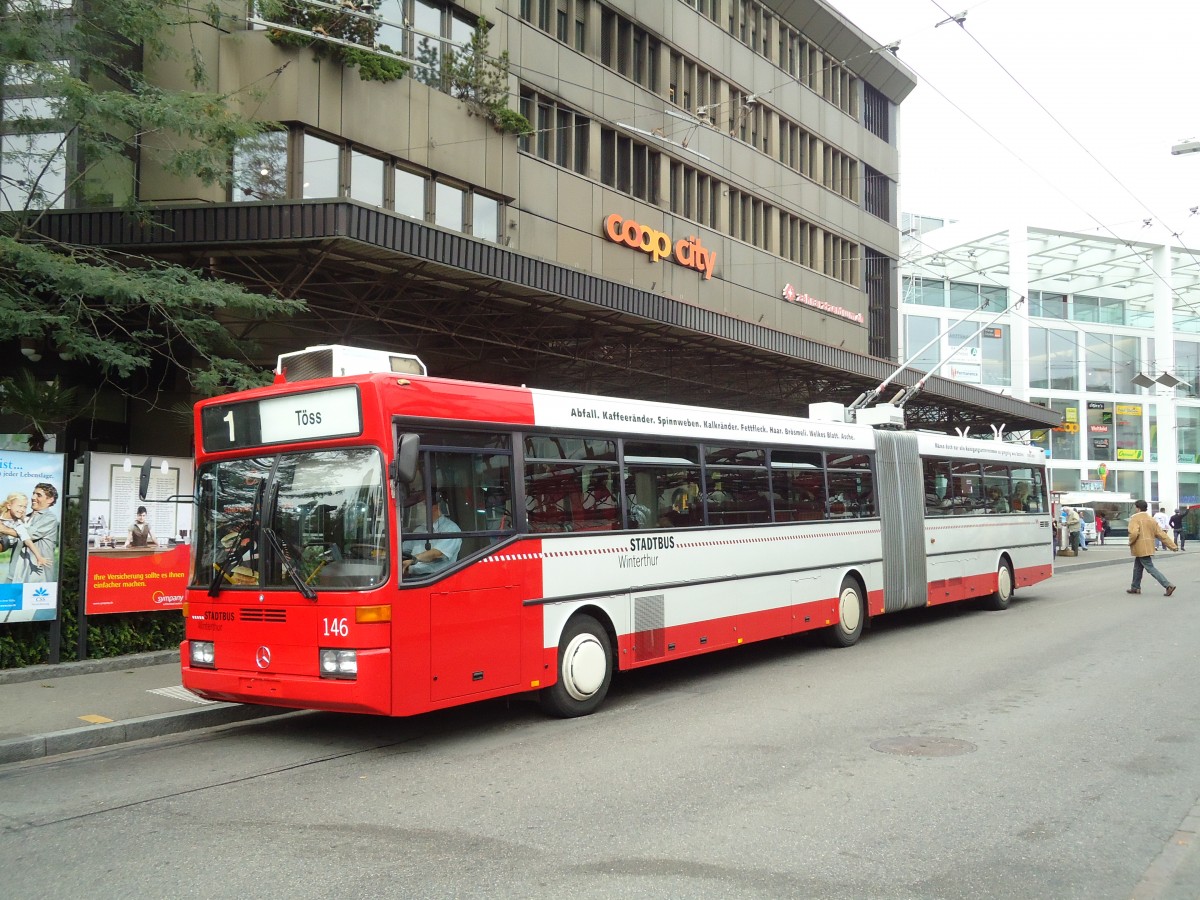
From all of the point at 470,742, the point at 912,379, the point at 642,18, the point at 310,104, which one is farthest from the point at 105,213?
the point at 912,379

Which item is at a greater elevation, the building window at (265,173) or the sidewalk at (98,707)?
the building window at (265,173)

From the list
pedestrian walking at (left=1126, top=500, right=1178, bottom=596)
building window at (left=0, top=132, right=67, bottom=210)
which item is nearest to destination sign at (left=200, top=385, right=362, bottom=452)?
building window at (left=0, top=132, right=67, bottom=210)

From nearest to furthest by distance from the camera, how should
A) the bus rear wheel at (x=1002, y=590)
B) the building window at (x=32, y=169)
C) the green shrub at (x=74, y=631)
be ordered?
1. the green shrub at (x=74, y=631)
2. the building window at (x=32, y=169)
3. the bus rear wheel at (x=1002, y=590)

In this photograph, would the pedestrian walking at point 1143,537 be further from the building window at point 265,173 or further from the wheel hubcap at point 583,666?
the building window at point 265,173

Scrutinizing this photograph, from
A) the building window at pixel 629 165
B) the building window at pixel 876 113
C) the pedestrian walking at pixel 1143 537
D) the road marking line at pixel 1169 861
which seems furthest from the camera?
the building window at pixel 876 113

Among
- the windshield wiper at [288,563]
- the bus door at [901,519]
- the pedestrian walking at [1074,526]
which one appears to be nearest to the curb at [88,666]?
the windshield wiper at [288,563]

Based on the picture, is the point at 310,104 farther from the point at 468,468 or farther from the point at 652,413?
the point at 468,468

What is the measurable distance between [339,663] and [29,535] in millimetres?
5097

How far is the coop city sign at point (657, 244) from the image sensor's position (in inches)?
988

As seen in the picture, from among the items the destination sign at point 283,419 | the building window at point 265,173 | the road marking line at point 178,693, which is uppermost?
the building window at point 265,173

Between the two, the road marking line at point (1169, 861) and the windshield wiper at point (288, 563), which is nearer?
the road marking line at point (1169, 861)

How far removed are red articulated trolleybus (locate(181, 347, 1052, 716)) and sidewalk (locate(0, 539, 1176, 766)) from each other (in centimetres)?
78

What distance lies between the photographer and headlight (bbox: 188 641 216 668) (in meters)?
8.16

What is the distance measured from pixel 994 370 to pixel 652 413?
50.9 metres
